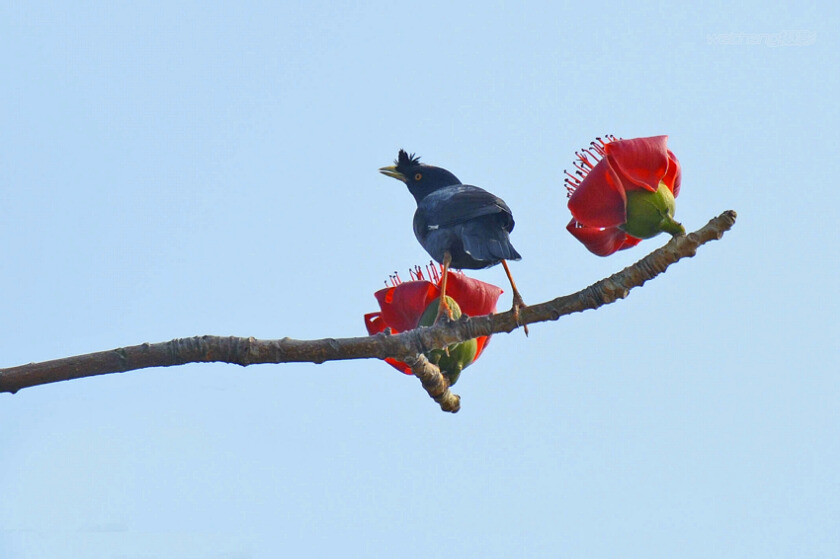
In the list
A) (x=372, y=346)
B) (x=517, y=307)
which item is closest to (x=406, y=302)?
(x=517, y=307)

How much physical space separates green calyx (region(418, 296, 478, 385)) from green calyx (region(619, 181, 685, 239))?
2.76ft

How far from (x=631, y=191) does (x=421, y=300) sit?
39.4 inches

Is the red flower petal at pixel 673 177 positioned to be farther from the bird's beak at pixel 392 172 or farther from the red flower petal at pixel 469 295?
the bird's beak at pixel 392 172

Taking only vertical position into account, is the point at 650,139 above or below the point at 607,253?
above

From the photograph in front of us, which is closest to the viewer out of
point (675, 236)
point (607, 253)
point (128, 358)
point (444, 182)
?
point (128, 358)

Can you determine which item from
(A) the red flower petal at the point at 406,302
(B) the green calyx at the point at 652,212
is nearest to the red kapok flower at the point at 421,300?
(A) the red flower petal at the point at 406,302

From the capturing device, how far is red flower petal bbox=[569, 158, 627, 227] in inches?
153

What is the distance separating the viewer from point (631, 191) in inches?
153

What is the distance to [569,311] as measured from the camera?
3430 mm

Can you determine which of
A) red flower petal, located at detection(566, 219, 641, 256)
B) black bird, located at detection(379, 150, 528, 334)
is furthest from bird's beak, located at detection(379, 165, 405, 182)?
red flower petal, located at detection(566, 219, 641, 256)

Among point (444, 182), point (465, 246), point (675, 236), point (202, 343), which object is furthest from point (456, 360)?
point (444, 182)

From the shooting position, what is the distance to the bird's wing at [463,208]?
4.81 meters

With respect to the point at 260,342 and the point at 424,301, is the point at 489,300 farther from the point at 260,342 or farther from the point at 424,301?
the point at 260,342

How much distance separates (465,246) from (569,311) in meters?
1.34
